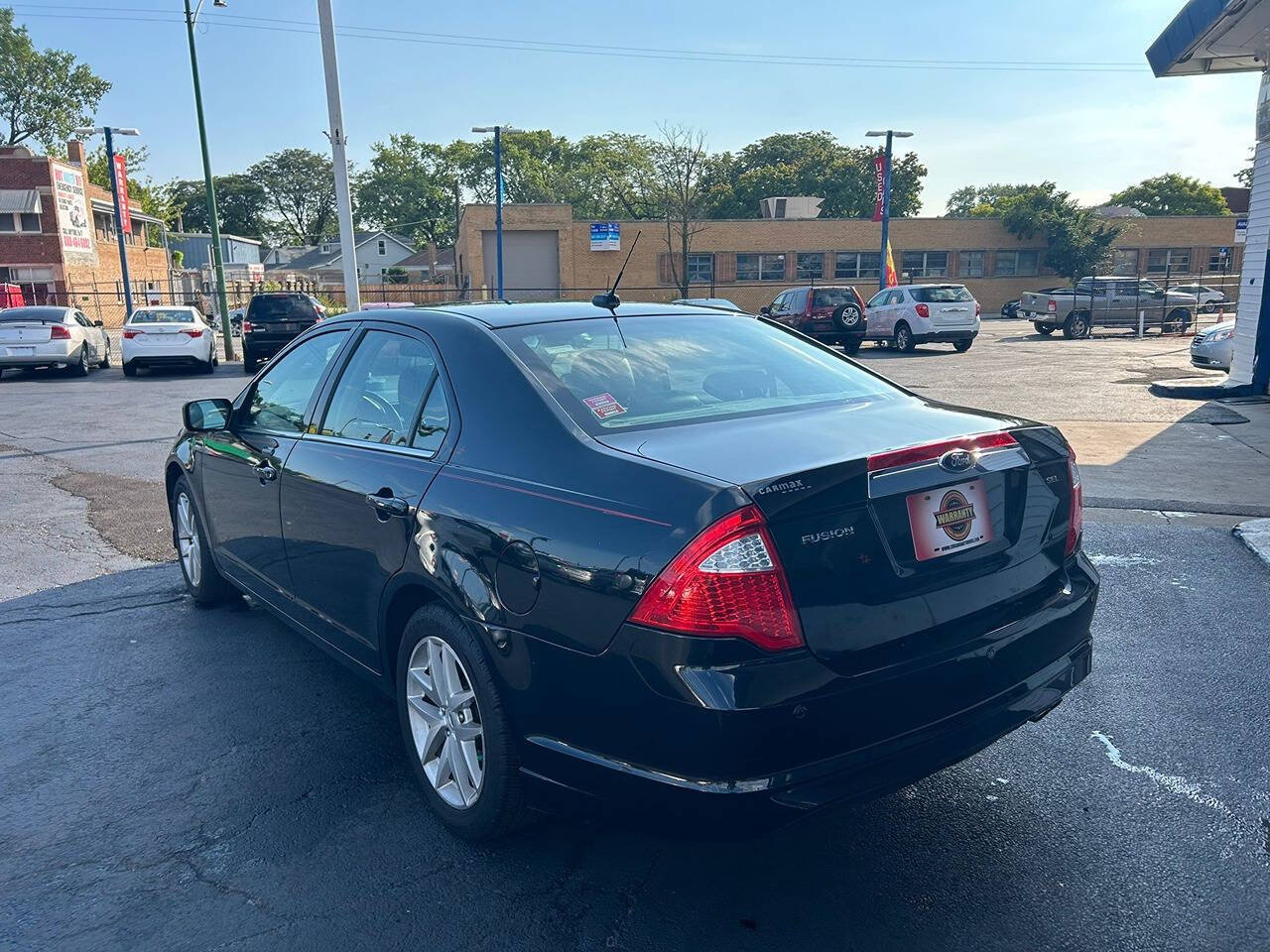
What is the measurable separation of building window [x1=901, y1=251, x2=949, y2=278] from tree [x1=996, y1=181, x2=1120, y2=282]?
3.69 meters

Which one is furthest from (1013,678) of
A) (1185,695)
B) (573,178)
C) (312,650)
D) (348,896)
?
(573,178)

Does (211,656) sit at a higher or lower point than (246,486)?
lower

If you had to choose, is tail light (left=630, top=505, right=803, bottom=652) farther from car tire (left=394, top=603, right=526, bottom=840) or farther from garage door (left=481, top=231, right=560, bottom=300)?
garage door (left=481, top=231, right=560, bottom=300)

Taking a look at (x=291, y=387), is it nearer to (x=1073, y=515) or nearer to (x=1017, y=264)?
(x=1073, y=515)

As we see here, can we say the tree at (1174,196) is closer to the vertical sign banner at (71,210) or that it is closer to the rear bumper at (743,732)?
the vertical sign banner at (71,210)

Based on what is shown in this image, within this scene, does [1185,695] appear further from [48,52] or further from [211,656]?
[48,52]

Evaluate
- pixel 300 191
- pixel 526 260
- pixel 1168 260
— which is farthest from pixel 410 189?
pixel 1168 260

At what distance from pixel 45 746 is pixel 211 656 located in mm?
931

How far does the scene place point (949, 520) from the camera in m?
2.58

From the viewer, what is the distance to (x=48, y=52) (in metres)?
64.8

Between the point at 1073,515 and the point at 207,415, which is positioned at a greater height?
the point at 207,415

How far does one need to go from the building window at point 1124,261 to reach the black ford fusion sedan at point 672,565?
54287 mm

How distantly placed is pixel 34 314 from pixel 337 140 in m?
9.16

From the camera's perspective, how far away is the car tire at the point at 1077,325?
95.4ft
